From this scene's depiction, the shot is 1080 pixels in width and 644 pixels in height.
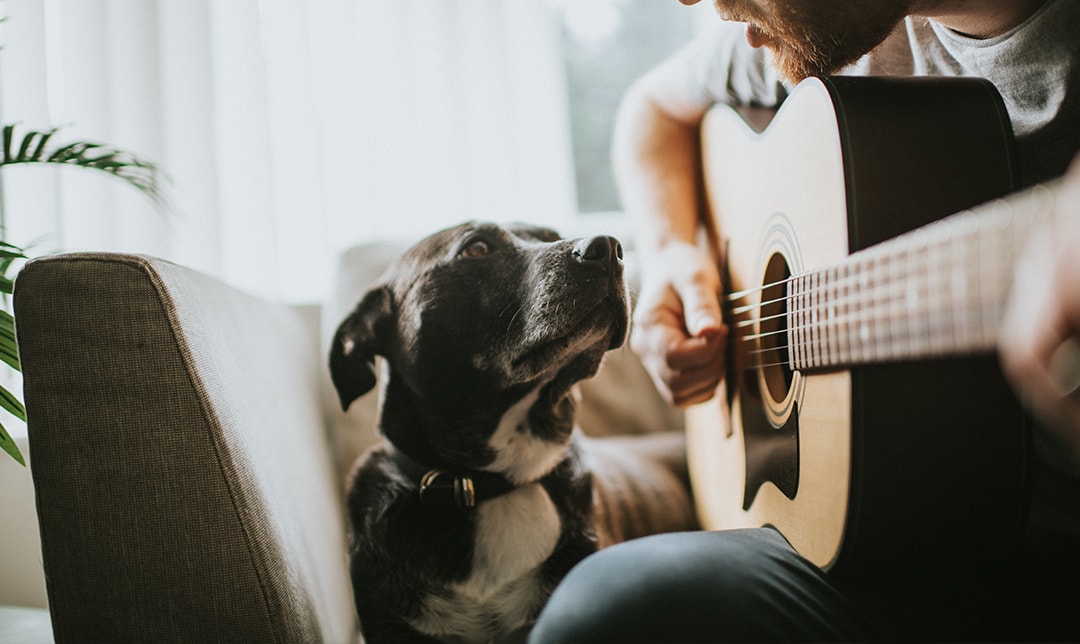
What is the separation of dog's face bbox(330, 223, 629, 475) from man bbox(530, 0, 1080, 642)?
0.23m

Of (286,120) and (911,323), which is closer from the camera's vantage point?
(911,323)

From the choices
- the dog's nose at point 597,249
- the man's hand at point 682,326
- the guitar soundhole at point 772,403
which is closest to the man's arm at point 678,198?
the man's hand at point 682,326

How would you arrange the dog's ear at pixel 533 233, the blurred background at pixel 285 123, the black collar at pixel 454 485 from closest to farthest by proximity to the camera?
the black collar at pixel 454 485, the dog's ear at pixel 533 233, the blurred background at pixel 285 123

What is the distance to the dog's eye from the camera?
3.50 ft


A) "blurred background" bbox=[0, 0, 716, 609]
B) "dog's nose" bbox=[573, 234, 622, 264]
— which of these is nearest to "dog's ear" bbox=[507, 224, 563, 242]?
"dog's nose" bbox=[573, 234, 622, 264]

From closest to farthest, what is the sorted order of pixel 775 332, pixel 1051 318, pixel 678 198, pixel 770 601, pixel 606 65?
pixel 1051 318 → pixel 770 601 → pixel 775 332 → pixel 678 198 → pixel 606 65

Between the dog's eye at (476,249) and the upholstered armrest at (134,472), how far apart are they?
44cm

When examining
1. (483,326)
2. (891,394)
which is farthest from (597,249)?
(891,394)

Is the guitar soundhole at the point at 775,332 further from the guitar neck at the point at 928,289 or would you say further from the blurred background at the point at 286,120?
the blurred background at the point at 286,120

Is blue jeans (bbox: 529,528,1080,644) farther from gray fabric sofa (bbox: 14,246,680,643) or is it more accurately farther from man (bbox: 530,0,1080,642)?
gray fabric sofa (bbox: 14,246,680,643)

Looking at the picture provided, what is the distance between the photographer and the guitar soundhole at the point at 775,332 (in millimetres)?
872

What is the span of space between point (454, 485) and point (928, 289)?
0.68 meters

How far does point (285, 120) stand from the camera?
190cm

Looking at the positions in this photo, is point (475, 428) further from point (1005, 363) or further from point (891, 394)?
point (1005, 363)
